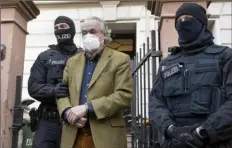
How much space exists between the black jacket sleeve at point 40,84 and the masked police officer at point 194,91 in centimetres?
117

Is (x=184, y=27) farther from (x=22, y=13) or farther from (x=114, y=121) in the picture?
(x=22, y=13)

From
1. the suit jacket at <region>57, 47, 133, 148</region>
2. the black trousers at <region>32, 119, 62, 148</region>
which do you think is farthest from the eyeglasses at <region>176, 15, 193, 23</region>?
the black trousers at <region>32, 119, 62, 148</region>

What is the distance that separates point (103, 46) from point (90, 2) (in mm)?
7049

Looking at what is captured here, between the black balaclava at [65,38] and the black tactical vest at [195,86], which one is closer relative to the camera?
the black tactical vest at [195,86]

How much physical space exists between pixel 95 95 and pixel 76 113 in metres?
0.26

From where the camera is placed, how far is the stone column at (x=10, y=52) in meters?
4.45

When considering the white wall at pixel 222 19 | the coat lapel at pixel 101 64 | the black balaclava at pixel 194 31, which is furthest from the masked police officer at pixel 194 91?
the white wall at pixel 222 19

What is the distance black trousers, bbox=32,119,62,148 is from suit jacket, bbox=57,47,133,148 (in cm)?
43

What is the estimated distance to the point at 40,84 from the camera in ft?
12.2

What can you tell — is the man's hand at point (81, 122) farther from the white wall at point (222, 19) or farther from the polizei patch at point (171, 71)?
the white wall at point (222, 19)

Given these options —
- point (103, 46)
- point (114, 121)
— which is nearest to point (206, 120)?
point (114, 121)

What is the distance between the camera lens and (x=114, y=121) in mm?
3197

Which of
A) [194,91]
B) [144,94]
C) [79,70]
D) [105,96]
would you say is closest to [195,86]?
[194,91]

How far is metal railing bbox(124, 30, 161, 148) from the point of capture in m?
4.09
